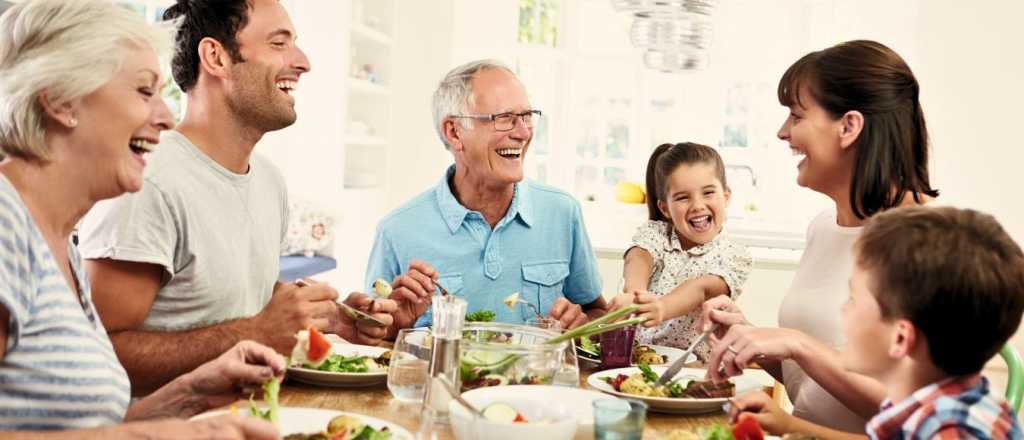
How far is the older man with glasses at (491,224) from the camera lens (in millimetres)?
3002

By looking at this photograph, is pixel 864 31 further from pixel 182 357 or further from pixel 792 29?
pixel 182 357

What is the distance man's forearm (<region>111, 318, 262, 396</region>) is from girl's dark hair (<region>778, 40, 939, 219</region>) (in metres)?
1.24

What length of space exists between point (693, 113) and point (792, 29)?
0.97 meters

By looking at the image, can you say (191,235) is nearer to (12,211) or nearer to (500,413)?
(12,211)

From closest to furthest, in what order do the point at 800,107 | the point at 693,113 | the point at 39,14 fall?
the point at 39,14, the point at 800,107, the point at 693,113

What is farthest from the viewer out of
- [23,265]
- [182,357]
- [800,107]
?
[800,107]

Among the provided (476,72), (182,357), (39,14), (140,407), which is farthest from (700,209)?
(39,14)

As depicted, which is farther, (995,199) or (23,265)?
(995,199)

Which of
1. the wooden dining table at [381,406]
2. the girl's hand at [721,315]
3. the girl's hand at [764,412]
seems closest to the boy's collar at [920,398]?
the girl's hand at [764,412]

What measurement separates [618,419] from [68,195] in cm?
89

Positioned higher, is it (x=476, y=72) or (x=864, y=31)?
(x=864, y=31)

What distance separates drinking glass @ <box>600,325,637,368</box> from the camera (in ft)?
7.41

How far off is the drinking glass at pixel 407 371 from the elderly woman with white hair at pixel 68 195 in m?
0.21

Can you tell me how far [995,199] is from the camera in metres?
7.06
